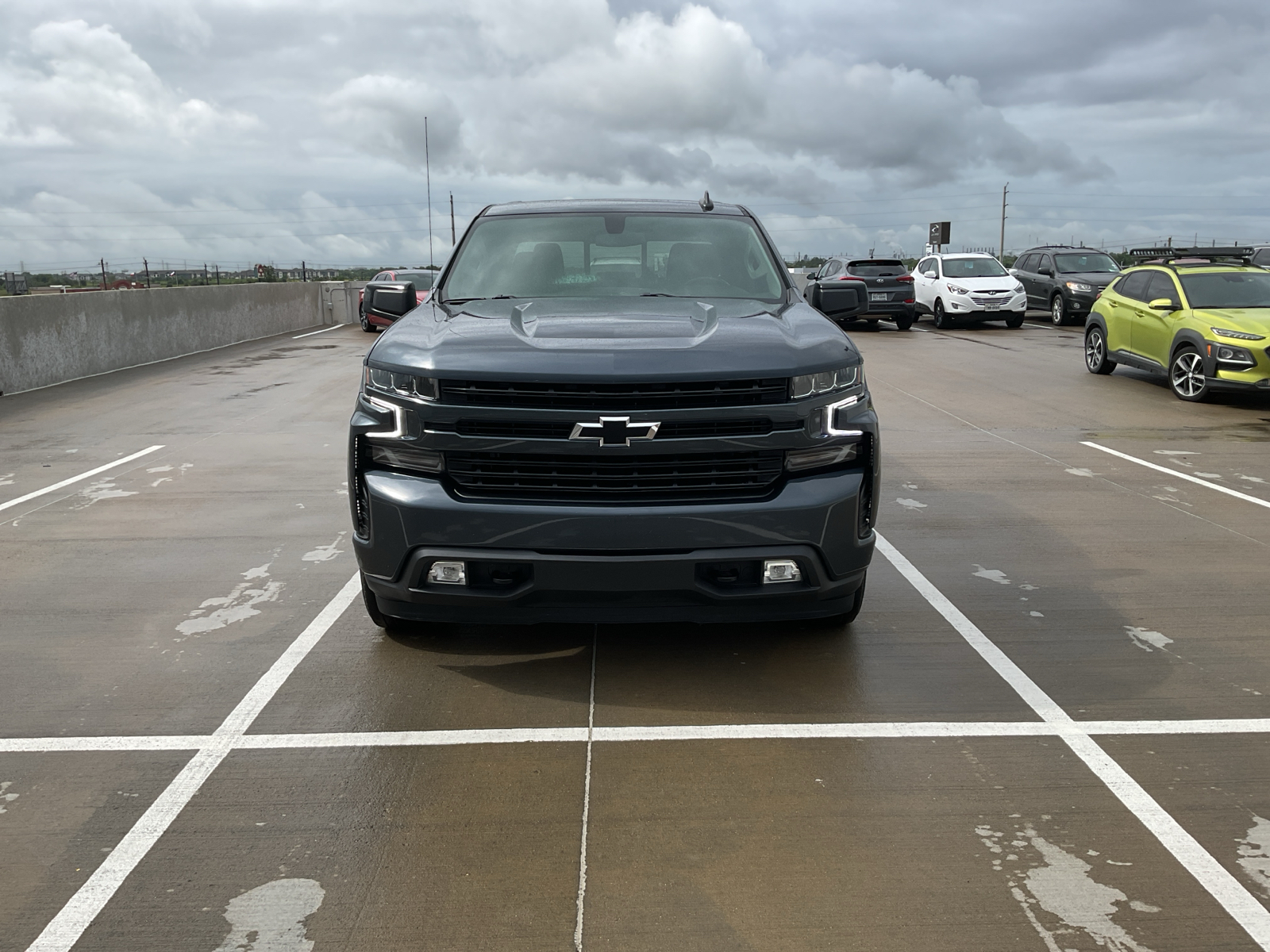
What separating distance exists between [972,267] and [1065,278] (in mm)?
2157

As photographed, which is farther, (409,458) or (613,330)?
(613,330)

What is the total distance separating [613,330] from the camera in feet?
13.9

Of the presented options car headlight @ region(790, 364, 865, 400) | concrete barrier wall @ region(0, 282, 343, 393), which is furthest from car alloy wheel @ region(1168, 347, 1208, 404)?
concrete barrier wall @ region(0, 282, 343, 393)

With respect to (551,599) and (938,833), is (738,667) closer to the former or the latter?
(551,599)

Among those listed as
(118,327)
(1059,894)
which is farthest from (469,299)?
(118,327)

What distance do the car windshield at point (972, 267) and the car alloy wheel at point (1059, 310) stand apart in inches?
52.3

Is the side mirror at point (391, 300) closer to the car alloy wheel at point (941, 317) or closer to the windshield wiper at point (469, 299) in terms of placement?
the windshield wiper at point (469, 299)

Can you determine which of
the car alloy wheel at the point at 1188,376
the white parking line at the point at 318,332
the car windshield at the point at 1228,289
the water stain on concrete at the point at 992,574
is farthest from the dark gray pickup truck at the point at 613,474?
the white parking line at the point at 318,332

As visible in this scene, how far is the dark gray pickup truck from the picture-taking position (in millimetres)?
3857

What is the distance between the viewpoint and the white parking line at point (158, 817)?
2768mm

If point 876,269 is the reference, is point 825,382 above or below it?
below

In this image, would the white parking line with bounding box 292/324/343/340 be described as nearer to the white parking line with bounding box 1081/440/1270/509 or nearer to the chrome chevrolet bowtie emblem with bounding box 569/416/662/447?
the white parking line with bounding box 1081/440/1270/509

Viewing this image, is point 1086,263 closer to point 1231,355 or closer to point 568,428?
point 1231,355

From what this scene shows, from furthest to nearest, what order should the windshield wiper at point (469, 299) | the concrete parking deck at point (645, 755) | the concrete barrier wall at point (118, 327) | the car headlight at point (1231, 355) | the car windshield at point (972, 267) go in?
the car windshield at point (972, 267)
the concrete barrier wall at point (118, 327)
the car headlight at point (1231, 355)
the windshield wiper at point (469, 299)
the concrete parking deck at point (645, 755)
